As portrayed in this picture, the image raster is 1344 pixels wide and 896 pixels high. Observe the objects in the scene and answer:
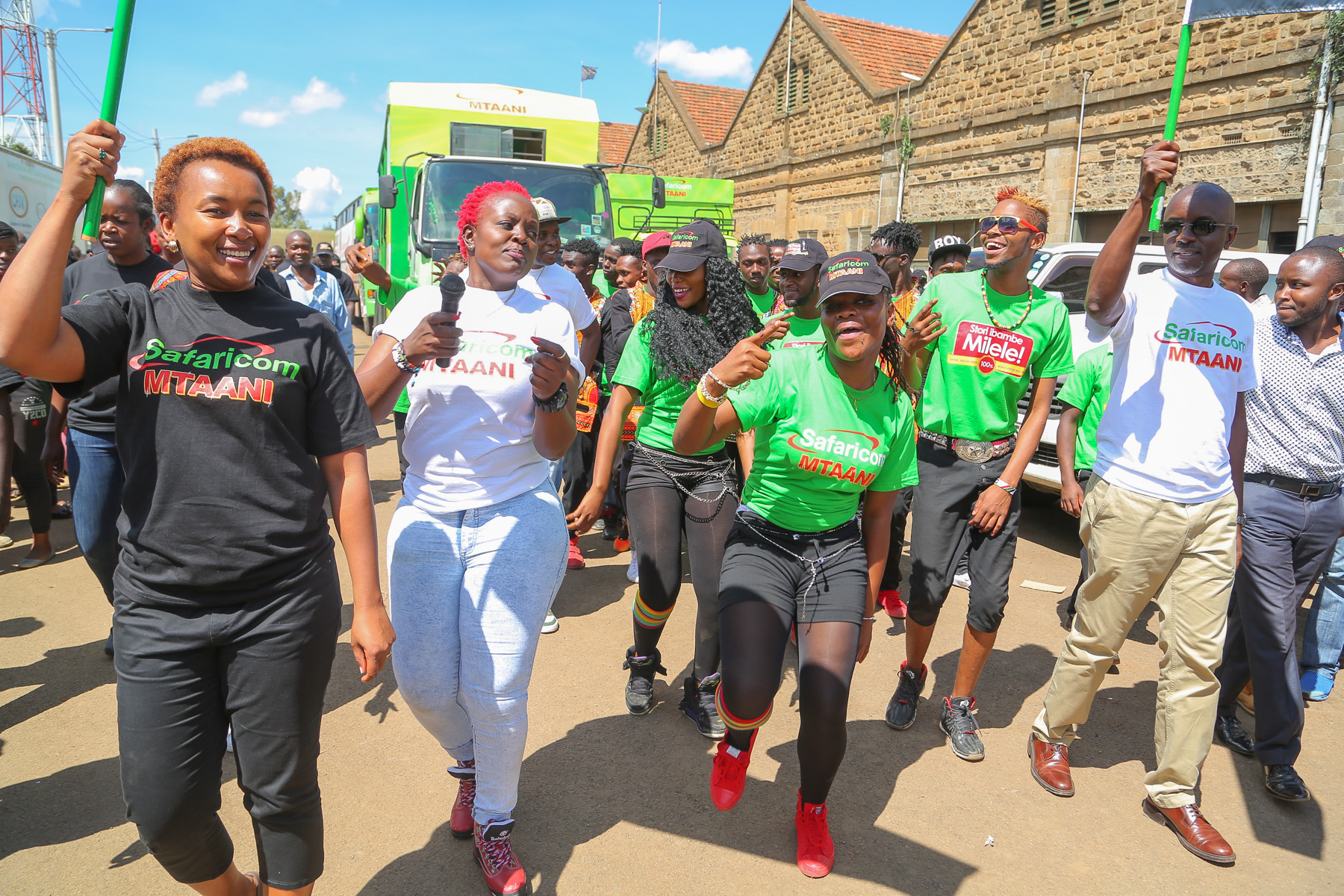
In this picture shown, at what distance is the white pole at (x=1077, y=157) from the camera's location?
13.3 m

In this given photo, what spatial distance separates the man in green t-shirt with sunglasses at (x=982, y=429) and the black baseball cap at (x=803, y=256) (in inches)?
33.4

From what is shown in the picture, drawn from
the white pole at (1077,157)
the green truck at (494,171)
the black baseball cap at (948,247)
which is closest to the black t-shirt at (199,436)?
the black baseball cap at (948,247)

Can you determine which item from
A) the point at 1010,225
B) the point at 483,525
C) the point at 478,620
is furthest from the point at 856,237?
the point at 478,620

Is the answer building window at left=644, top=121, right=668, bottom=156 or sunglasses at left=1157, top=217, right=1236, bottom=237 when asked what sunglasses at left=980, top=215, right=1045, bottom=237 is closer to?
sunglasses at left=1157, top=217, right=1236, bottom=237

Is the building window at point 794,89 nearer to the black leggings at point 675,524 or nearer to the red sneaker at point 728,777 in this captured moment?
the black leggings at point 675,524

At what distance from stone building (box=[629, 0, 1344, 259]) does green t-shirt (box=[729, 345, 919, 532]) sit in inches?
394

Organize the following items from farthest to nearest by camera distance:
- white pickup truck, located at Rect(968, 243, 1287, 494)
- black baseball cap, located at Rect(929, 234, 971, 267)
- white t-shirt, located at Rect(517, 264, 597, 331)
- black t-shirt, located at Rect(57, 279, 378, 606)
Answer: black baseball cap, located at Rect(929, 234, 971, 267) < white pickup truck, located at Rect(968, 243, 1287, 494) < white t-shirt, located at Rect(517, 264, 597, 331) < black t-shirt, located at Rect(57, 279, 378, 606)

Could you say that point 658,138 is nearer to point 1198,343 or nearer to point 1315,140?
point 1315,140

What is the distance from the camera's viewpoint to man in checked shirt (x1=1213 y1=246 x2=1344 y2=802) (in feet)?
11.1

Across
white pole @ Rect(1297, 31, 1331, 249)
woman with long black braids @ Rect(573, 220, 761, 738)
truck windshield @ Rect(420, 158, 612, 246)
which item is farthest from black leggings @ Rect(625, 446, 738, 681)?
white pole @ Rect(1297, 31, 1331, 249)

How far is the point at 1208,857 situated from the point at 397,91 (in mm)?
11008

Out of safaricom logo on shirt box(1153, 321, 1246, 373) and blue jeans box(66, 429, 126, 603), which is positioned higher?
safaricom logo on shirt box(1153, 321, 1246, 373)

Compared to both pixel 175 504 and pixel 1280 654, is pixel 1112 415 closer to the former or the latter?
pixel 1280 654

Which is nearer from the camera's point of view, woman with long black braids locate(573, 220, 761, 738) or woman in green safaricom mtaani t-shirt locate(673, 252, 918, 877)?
woman in green safaricom mtaani t-shirt locate(673, 252, 918, 877)
